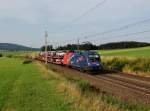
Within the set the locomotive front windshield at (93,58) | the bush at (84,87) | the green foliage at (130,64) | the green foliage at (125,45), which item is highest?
the green foliage at (125,45)

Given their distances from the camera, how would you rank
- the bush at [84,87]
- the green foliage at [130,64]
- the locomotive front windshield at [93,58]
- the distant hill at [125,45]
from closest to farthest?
the bush at [84,87]
the green foliage at [130,64]
the locomotive front windshield at [93,58]
the distant hill at [125,45]

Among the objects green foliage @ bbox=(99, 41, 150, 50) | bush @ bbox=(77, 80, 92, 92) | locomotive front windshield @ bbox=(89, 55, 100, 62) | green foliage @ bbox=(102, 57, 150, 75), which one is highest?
green foliage @ bbox=(99, 41, 150, 50)

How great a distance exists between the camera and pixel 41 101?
16297mm

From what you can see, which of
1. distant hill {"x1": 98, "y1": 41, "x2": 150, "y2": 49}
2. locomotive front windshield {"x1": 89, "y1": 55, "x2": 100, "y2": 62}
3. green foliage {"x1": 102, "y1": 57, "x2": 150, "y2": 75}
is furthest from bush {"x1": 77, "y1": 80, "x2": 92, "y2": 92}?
distant hill {"x1": 98, "y1": 41, "x2": 150, "y2": 49}

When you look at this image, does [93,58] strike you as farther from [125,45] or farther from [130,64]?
[125,45]

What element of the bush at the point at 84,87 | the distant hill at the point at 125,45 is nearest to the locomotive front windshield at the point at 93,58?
the bush at the point at 84,87

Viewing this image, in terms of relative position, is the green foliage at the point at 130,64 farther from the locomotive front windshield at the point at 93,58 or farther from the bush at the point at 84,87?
the bush at the point at 84,87

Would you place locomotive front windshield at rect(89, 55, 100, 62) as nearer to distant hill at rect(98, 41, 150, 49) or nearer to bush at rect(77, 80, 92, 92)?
bush at rect(77, 80, 92, 92)

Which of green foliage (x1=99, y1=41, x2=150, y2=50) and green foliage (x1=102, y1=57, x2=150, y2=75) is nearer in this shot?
green foliage (x1=102, y1=57, x2=150, y2=75)

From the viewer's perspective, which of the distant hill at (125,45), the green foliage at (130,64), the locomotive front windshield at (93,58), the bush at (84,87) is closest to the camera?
the bush at (84,87)

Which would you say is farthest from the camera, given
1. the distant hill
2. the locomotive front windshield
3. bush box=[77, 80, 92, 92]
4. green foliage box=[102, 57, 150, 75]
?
the distant hill

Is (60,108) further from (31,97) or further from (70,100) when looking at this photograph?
(31,97)

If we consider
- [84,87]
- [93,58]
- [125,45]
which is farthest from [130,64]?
[125,45]

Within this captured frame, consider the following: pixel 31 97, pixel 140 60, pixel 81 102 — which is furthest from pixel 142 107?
pixel 140 60
